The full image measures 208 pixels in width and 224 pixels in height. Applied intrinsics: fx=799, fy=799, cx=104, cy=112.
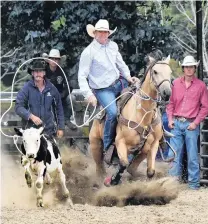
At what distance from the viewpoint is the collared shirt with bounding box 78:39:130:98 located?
9.89m

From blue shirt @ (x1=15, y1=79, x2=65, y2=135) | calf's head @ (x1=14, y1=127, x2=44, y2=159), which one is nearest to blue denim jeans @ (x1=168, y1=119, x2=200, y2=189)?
blue shirt @ (x1=15, y1=79, x2=65, y2=135)

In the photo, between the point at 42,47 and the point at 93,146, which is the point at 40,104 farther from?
the point at 42,47

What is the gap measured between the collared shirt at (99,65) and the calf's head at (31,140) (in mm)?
1371

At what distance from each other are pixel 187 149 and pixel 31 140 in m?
2.96

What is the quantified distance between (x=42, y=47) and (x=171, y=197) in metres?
5.60

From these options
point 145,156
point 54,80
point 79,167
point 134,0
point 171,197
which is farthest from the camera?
point 134,0

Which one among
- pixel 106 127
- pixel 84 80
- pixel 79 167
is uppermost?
pixel 84 80

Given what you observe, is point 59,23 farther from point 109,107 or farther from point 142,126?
point 142,126

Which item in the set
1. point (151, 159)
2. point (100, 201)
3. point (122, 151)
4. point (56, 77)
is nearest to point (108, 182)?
point (100, 201)

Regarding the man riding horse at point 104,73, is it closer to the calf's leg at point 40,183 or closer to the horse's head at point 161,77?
the horse's head at point 161,77

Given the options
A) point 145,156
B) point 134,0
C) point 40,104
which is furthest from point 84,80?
point 134,0

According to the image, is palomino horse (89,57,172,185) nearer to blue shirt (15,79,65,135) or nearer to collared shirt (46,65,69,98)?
blue shirt (15,79,65,135)

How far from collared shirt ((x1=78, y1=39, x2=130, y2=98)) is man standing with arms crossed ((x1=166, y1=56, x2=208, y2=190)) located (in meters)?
1.16

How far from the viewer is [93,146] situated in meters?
10.6
